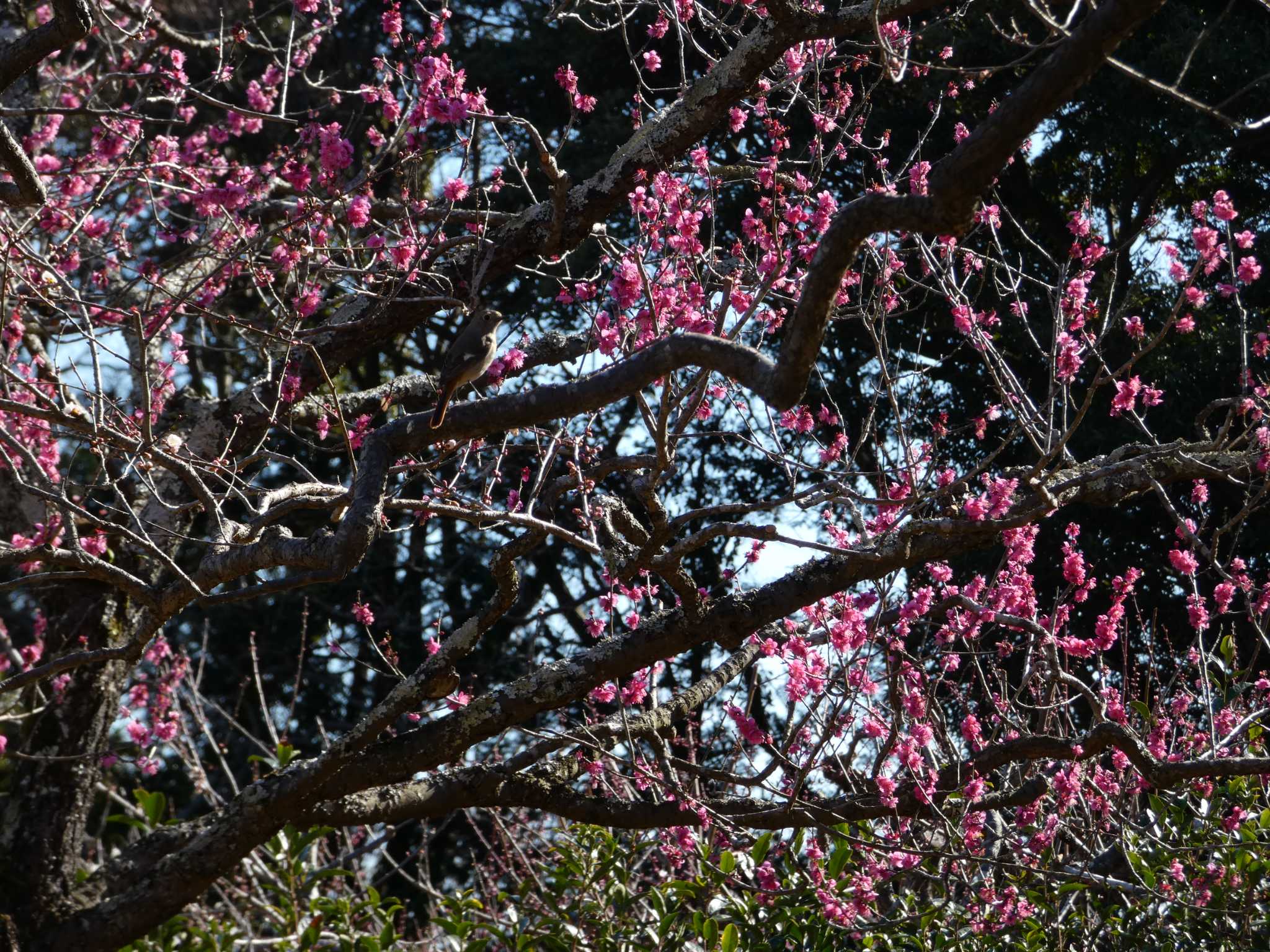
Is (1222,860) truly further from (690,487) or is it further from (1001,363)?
(690,487)

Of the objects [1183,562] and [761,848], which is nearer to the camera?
[1183,562]

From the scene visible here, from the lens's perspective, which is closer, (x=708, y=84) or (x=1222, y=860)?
(x=1222, y=860)

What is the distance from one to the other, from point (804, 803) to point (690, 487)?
5555 millimetres

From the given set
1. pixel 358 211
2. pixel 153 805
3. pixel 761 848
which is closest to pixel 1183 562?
pixel 761 848

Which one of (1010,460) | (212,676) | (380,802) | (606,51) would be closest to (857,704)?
(380,802)

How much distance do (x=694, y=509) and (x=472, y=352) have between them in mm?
1949

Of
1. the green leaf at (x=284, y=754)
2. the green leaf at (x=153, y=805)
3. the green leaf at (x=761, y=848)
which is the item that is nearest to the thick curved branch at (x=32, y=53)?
the green leaf at (x=284, y=754)

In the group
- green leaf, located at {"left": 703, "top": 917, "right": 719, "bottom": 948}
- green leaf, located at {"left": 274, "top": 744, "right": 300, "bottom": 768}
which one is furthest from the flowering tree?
green leaf, located at {"left": 703, "top": 917, "right": 719, "bottom": 948}

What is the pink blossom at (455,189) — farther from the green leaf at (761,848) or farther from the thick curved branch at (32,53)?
the green leaf at (761,848)

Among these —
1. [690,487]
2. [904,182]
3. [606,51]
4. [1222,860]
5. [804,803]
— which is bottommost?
[1222,860]

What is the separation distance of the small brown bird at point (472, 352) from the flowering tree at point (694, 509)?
21 centimetres

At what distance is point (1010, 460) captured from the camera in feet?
23.7

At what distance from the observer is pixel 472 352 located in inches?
135

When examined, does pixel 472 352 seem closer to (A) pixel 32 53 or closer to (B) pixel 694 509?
(A) pixel 32 53
